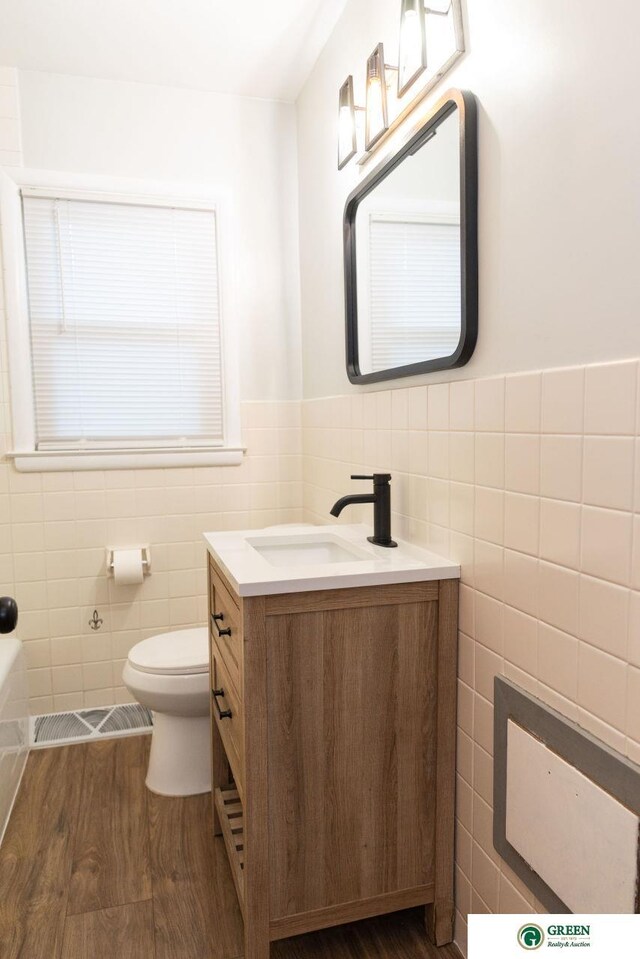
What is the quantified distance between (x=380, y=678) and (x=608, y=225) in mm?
1023

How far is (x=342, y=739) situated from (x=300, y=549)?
633 mm

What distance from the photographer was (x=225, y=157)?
112 inches

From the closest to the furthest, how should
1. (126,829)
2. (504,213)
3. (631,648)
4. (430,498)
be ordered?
(631,648)
(504,213)
(430,498)
(126,829)

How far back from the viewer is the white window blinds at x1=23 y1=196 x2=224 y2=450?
2.70 meters

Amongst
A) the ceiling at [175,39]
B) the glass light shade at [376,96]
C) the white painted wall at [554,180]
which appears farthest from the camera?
the ceiling at [175,39]

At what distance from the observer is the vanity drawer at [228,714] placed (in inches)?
60.1

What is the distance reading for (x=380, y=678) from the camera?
1503mm

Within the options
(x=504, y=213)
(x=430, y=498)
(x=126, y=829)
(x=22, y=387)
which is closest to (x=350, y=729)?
(x=430, y=498)

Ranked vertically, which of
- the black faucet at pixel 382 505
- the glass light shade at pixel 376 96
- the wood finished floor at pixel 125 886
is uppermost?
the glass light shade at pixel 376 96

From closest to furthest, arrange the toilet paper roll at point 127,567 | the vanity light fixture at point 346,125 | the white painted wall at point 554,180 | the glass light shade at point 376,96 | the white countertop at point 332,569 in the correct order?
1. the white painted wall at point 554,180
2. the white countertop at point 332,569
3. the glass light shade at point 376,96
4. the vanity light fixture at point 346,125
5. the toilet paper roll at point 127,567

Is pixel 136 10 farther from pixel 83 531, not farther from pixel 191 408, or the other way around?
pixel 83 531

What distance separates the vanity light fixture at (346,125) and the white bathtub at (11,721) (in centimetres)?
209

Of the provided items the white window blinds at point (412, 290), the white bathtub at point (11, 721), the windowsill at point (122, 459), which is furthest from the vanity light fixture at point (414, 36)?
the white bathtub at point (11, 721)

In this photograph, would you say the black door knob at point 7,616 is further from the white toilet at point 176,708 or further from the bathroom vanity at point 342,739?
the white toilet at point 176,708
